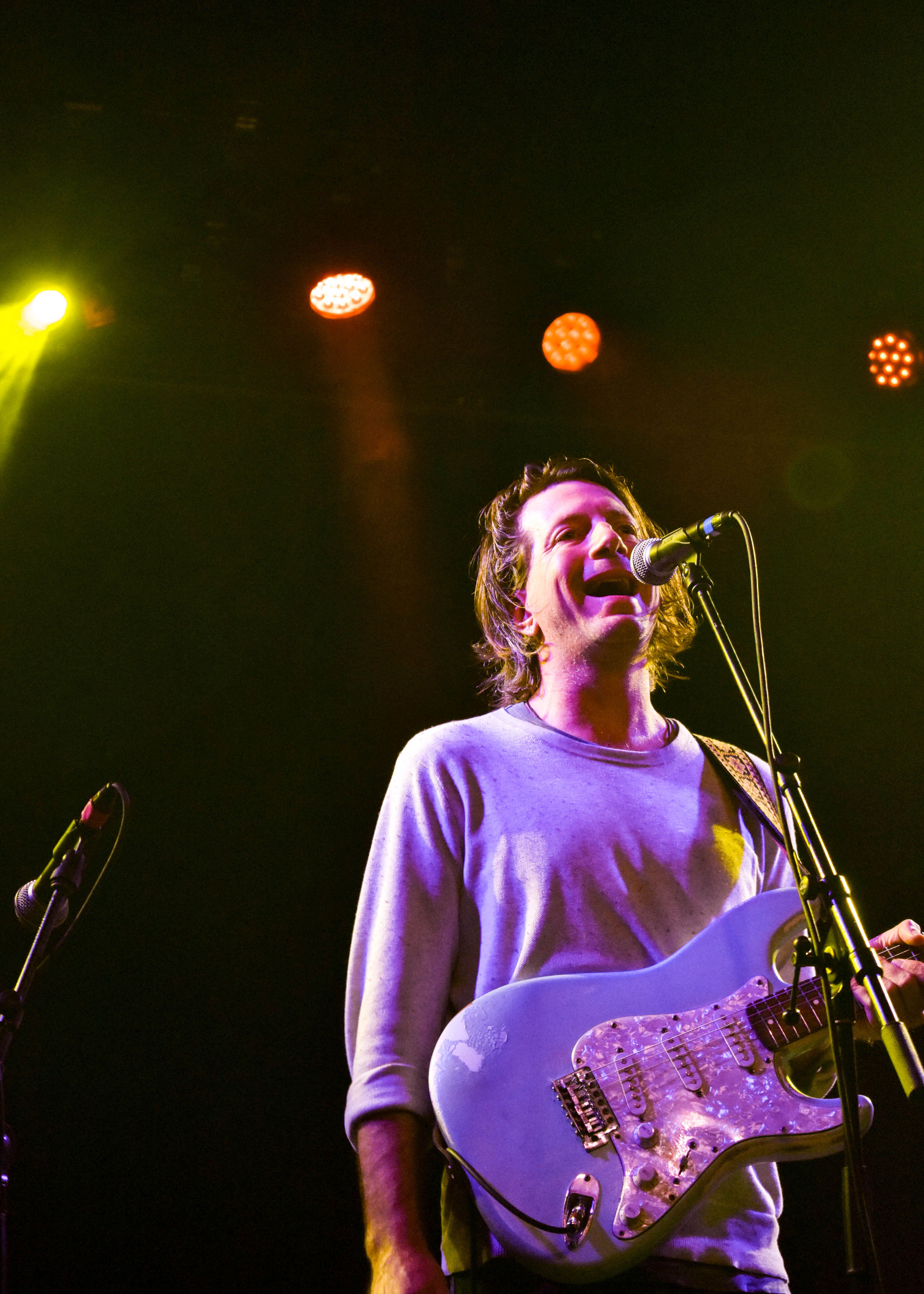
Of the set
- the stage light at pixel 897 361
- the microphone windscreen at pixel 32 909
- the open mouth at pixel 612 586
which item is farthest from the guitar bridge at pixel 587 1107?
the stage light at pixel 897 361

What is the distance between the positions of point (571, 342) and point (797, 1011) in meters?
3.18

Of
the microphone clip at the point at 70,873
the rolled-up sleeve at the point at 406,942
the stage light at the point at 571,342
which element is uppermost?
the stage light at the point at 571,342

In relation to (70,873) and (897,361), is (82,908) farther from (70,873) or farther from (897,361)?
(897,361)

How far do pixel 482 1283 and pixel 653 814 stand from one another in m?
1.13

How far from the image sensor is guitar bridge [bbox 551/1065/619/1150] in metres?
1.92

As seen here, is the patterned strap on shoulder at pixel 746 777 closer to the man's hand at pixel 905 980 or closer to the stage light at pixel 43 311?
the man's hand at pixel 905 980

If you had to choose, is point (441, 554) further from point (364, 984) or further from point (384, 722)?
point (364, 984)

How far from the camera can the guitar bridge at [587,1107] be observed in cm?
192

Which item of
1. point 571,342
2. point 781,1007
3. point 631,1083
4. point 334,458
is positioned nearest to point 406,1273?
point 631,1083

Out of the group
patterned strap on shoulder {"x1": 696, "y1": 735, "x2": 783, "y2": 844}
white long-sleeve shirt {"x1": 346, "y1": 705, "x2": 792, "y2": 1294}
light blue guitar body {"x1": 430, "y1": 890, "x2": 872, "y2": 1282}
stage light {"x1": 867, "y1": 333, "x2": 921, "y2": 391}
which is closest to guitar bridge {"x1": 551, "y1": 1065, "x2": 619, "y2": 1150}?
light blue guitar body {"x1": 430, "y1": 890, "x2": 872, "y2": 1282}

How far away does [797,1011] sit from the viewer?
6.55ft

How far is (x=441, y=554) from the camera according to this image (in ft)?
14.2

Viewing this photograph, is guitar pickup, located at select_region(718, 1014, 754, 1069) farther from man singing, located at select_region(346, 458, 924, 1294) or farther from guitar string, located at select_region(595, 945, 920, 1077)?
man singing, located at select_region(346, 458, 924, 1294)

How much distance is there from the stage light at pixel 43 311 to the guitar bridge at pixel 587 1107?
348 cm
